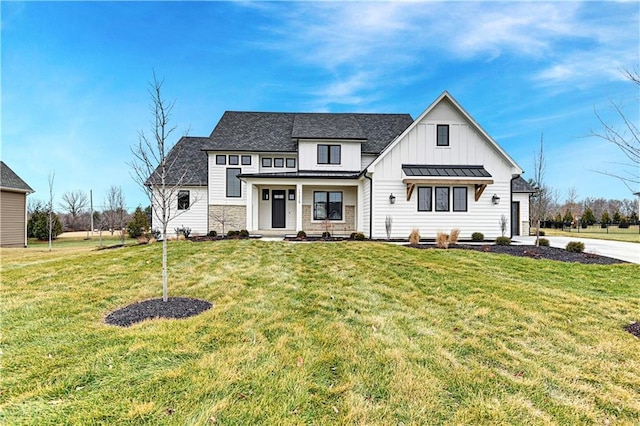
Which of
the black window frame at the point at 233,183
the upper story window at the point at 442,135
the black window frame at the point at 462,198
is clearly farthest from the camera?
the black window frame at the point at 233,183

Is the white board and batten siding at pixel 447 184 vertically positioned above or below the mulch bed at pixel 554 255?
above

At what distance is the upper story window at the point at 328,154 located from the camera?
18.5 metres

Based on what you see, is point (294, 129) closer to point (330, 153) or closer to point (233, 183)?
point (330, 153)

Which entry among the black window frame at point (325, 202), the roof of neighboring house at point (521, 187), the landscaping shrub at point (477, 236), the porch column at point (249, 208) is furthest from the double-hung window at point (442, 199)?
the porch column at point (249, 208)

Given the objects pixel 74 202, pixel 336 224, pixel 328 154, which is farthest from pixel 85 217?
pixel 336 224

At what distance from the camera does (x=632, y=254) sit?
11.0 meters

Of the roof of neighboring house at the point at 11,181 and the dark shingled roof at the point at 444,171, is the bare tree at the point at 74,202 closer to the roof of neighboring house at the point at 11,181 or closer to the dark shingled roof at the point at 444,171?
the roof of neighboring house at the point at 11,181

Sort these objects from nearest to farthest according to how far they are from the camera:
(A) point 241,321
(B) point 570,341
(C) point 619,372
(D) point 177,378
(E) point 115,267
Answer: (D) point 177,378, (C) point 619,372, (B) point 570,341, (A) point 241,321, (E) point 115,267

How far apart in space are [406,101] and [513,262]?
23.5 meters

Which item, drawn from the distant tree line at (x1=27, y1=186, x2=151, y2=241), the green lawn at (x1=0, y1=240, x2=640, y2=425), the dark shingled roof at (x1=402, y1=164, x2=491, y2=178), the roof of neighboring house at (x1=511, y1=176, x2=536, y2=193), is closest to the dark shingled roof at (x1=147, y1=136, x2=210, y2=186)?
the distant tree line at (x1=27, y1=186, x2=151, y2=241)

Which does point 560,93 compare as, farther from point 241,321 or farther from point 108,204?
point 108,204

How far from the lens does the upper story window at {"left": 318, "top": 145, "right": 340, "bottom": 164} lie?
60.7 ft

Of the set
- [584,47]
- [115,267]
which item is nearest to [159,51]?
[115,267]

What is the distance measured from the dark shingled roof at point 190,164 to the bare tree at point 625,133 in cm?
1847
